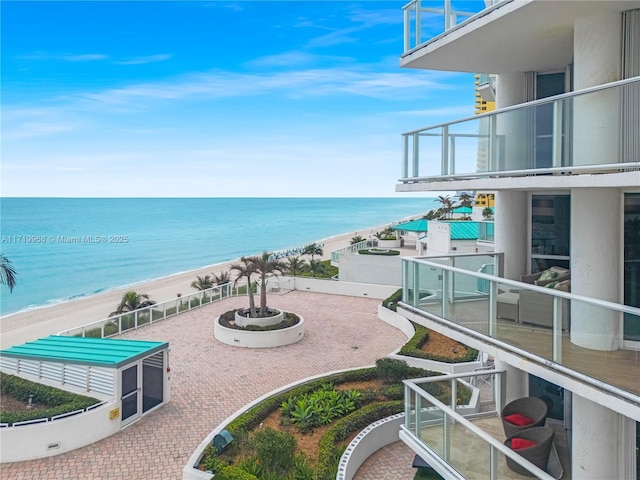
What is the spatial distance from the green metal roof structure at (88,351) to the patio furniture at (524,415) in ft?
31.2

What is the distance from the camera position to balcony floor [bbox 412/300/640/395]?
5.77 meters

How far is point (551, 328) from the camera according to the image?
6.44 meters

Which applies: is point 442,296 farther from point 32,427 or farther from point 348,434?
point 32,427

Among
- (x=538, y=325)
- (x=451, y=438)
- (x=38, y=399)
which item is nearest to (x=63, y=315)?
(x=38, y=399)

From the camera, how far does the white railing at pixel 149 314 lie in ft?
66.7

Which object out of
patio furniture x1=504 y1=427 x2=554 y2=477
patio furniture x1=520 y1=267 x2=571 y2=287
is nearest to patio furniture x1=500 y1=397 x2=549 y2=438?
patio furniture x1=504 y1=427 x2=554 y2=477

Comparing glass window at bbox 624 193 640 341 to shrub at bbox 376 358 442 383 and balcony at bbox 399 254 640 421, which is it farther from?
shrub at bbox 376 358 442 383

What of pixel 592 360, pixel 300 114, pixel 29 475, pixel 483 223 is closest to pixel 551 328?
pixel 592 360

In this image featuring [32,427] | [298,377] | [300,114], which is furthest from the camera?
[300,114]

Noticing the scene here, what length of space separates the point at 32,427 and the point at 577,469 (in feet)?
37.0

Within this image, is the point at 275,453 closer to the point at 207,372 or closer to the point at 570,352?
the point at 570,352

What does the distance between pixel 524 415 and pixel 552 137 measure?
4898mm

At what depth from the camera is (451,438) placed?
7836mm

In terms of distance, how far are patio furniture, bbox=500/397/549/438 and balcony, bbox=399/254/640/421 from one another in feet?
6.44
